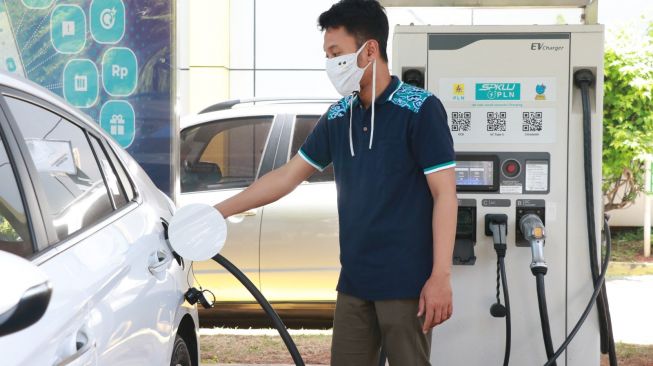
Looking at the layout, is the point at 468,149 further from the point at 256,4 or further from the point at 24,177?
the point at 256,4

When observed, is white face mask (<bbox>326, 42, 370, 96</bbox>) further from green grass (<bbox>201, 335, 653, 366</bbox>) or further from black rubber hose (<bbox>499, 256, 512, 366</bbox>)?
green grass (<bbox>201, 335, 653, 366</bbox>)

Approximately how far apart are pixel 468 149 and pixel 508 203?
31cm

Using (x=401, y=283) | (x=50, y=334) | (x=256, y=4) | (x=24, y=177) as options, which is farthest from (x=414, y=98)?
(x=256, y=4)

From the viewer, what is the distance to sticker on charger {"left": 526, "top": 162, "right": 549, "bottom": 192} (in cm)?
443

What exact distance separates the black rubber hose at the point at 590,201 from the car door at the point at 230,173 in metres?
2.82

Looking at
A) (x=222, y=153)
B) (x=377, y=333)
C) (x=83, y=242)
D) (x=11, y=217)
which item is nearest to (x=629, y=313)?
(x=222, y=153)

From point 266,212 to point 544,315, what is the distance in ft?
9.55

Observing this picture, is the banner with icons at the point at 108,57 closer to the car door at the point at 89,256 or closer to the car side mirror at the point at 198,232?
the car door at the point at 89,256

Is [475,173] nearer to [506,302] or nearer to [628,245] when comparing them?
[506,302]

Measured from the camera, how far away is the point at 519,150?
442 centimetres

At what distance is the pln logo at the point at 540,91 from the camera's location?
4391 millimetres

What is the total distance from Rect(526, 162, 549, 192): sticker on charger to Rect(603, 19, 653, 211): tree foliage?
8231mm

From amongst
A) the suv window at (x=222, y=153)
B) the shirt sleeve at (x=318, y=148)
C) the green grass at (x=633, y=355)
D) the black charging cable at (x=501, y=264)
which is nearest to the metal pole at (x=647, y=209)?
the green grass at (x=633, y=355)

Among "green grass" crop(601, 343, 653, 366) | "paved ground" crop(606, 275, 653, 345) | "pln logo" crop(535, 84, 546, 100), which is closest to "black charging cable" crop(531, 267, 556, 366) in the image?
"pln logo" crop(535, 84, 546, 100)
